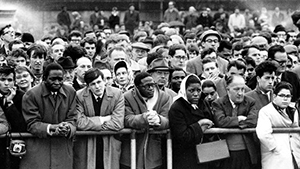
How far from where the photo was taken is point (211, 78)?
40.0ft

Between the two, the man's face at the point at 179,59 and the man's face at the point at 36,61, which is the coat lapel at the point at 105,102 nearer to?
the man's face at the point at 36,61

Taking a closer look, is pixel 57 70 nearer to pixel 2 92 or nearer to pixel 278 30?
pixel 2 92

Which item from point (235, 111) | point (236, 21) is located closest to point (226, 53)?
point (235, 111)

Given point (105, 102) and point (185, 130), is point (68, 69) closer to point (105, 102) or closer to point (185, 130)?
point (105, 102)

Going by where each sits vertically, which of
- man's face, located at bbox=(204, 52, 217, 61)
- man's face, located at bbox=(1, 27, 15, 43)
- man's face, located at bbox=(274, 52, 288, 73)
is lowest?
man's face, located at bbox=(274, 52, 288, 73)

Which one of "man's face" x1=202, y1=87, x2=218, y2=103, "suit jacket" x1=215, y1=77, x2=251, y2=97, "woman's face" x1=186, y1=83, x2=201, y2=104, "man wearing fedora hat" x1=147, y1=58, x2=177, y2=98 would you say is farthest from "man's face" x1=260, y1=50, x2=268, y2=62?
"woman's face" x1=186, y1=83, x2=201, y2=104

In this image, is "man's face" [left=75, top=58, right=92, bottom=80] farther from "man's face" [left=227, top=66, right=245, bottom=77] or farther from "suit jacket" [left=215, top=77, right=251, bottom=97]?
"man's face" [left=227, top=66, right=245, bottom=77]

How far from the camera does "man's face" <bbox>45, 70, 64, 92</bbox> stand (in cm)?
1006

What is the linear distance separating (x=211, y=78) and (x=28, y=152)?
3.65 meters

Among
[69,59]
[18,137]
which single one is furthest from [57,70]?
[69,59]

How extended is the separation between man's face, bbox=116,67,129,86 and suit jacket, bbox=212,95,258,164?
5.97 ft

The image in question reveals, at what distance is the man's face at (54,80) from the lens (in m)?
10.1

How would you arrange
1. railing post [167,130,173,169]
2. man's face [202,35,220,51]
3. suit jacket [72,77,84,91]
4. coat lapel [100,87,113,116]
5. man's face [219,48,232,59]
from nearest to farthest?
railing post [167,130,173,169]
coat lapel [100,87,113,116]
suit jacket [72,77,84,91]
man's face [219,48,232,59]
man's face [202,35,220,51]

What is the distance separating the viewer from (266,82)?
11.1 m
